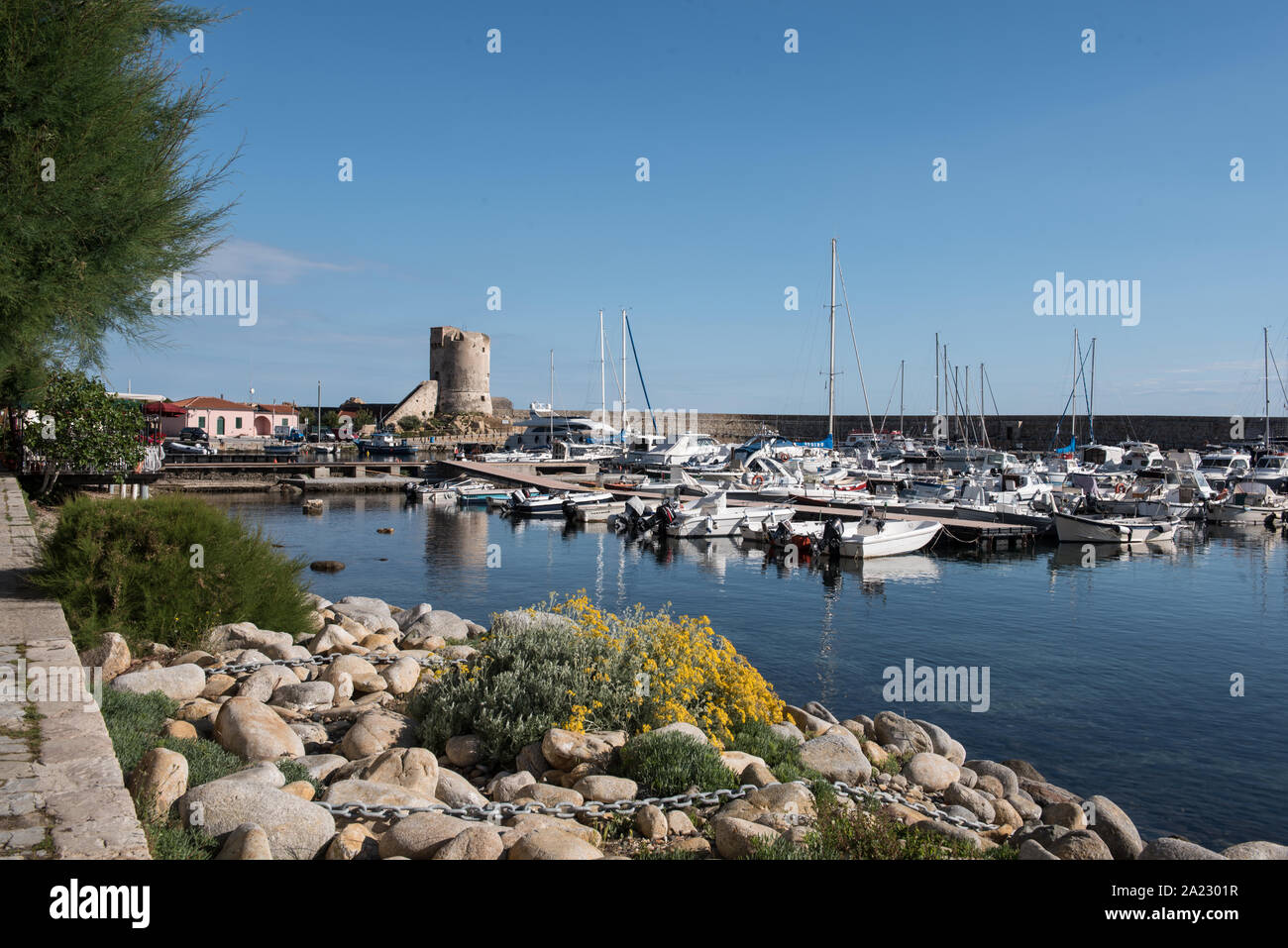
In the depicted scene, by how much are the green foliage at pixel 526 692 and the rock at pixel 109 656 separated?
274cm

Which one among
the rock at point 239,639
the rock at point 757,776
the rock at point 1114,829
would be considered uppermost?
the rock at point 239,639

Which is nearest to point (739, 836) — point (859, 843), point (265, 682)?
point (859, 843)

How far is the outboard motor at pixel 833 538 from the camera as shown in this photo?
94.3ft

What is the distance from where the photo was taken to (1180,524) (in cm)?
3459

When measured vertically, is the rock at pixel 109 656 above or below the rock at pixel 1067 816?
above

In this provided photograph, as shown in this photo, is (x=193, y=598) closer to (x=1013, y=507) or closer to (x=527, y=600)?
(x=527, y=600)

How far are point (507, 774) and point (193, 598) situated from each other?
5.08m

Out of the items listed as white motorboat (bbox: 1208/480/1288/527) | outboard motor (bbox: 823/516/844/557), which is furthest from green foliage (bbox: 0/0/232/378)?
white motorboat (bbox: 1208/480/1288/527)

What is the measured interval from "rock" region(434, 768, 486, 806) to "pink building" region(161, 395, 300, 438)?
75.5 metres

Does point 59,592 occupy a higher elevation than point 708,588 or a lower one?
higher

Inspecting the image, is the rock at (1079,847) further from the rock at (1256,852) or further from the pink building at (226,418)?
the pink building at (226,418)
